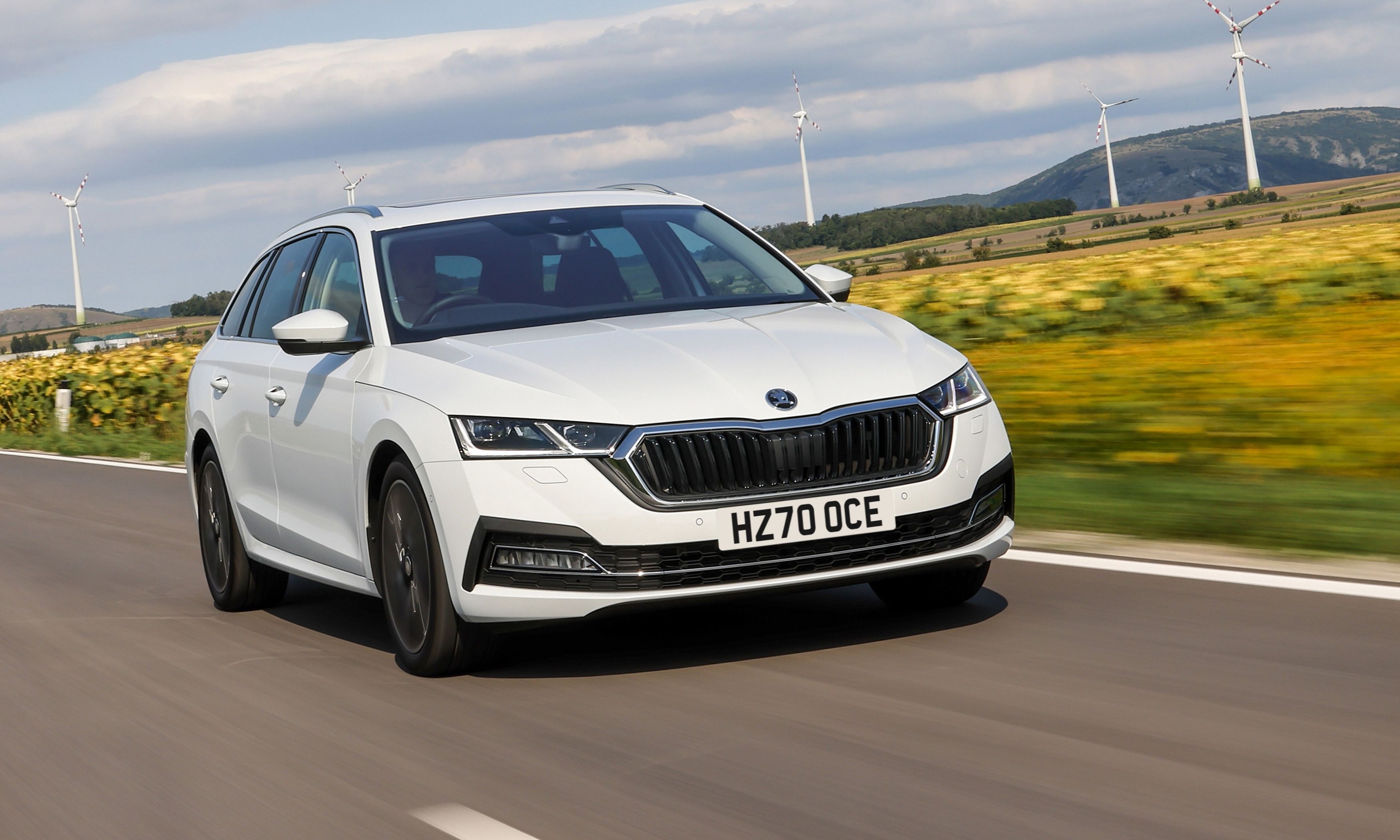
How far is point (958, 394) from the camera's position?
17.9 feet

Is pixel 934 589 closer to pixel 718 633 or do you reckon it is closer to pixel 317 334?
pixel 718 633

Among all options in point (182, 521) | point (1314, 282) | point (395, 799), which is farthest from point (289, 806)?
point (1314, 282)

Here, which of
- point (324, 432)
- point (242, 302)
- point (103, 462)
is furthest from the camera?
point (103, 462)

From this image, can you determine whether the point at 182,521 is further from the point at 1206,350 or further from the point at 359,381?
the point at 1206,350

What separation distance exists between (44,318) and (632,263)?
533ft

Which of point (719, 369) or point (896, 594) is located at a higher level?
point (719, 369)

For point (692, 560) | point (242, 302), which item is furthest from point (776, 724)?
point (242, 302)

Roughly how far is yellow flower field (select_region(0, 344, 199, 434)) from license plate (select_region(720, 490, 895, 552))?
62.0 feet

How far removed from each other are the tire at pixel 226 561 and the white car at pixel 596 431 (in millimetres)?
649

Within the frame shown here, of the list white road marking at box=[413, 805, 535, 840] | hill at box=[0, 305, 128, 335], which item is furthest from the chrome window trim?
hill at box=[0, 305, 128, 335]

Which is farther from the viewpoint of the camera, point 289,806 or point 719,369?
point 719,369

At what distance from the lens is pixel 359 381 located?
5.85m

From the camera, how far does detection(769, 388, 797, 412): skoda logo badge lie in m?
5.07

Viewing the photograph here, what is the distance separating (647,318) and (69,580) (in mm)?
4661
